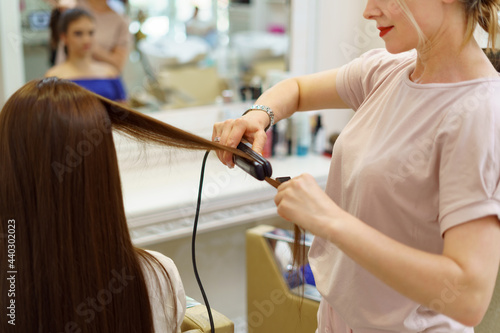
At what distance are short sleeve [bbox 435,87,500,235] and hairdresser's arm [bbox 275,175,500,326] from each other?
0.06 feet

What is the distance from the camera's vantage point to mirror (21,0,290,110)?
6.34 ft

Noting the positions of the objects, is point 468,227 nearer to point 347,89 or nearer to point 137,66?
point 347,89

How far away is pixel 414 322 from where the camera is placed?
78cm

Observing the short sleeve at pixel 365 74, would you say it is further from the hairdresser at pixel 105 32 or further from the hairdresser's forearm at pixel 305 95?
the hairdresser at pixel 105 32

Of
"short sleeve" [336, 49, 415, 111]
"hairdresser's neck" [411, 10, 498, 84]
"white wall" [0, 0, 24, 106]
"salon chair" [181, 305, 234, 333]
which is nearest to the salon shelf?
"white wall" [0, 0, 24, 106]

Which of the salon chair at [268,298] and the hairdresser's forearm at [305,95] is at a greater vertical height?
the hairdresser's forearm at [305,95]

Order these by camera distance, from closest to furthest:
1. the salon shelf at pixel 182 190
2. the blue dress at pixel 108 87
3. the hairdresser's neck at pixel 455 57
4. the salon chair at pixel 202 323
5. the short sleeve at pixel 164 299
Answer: the hairdresser's neck at pixel 455 57
the short sleeve at pixel 164 299
the salon chair at pixel 202 323
the salon shelf at pixel 182 190
the blue dress at pixel 108 87

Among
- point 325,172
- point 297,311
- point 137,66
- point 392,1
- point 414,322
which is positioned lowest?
point 297,311

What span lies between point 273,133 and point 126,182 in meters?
0.58

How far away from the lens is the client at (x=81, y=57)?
175cm

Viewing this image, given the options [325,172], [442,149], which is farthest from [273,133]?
[442,149]

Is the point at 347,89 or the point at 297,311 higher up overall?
the point at 347,89

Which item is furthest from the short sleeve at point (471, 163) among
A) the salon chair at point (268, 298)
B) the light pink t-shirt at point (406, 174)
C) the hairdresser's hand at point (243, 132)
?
the salon chair at point (268, 298)

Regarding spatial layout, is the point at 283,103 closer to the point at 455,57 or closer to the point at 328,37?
the point at 455,57
